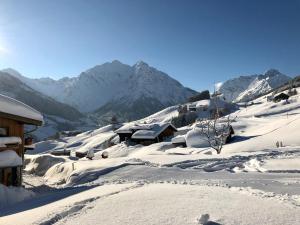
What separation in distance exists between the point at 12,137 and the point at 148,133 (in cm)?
4371

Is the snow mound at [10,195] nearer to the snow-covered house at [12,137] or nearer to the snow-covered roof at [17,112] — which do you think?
the snow-covered house at [12,137]

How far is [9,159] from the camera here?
19094mm

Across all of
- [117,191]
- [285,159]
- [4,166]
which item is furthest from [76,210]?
[285,159]

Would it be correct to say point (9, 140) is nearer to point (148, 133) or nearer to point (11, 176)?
point (11, 176)

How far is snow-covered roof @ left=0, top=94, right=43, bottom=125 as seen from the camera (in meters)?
19.4

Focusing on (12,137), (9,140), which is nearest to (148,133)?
(12,137)

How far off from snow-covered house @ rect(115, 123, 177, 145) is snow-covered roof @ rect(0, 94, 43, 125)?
41.4 meters

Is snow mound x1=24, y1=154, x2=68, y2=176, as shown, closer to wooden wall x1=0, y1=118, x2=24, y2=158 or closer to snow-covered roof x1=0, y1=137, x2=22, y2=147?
wooden wall x1=0, y1=118, x2=24, y2=158

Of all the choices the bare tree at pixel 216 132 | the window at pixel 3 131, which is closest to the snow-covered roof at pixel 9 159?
the window at pixel 3 131

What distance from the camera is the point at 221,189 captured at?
1174 centimetres

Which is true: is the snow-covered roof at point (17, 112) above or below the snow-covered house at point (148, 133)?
below

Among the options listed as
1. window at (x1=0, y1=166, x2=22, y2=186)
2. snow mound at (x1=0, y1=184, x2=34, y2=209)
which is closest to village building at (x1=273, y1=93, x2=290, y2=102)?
window at (x1=0, y1=166, x2=22, y2=186)

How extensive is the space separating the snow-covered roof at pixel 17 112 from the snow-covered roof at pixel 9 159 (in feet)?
5.98

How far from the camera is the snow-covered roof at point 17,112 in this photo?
1941 cm
